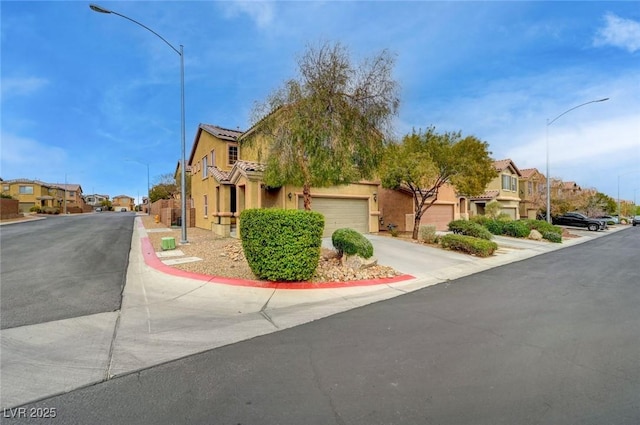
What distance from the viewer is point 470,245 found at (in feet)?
43.6

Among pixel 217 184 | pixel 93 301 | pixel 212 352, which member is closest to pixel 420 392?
pixel 212 352

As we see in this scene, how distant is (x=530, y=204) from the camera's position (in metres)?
38.3

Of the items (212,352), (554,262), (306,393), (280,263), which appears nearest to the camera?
(306,393)

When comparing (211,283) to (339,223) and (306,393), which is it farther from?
(339,223)

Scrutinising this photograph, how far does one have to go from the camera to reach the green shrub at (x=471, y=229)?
644 inches

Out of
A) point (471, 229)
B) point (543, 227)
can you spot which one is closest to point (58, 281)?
point (471, 229)

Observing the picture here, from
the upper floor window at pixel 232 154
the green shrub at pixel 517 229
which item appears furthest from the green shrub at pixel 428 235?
the upper floor window at pixel 232 154

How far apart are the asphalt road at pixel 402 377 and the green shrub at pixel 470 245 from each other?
7.07 m

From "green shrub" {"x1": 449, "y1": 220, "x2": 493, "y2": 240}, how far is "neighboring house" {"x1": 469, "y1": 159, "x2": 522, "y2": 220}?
15456 millimetres

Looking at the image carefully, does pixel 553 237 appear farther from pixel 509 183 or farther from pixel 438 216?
pixel 509 183

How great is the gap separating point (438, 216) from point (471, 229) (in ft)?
21.1

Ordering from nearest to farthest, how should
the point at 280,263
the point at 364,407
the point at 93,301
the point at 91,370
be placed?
the point at 364,407
the point at 91,370
the point at 93,301
the point at 280,263

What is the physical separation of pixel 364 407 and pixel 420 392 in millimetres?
695

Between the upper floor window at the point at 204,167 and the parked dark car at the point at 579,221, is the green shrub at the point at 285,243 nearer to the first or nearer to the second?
the upper floor window at the point at 204,167
